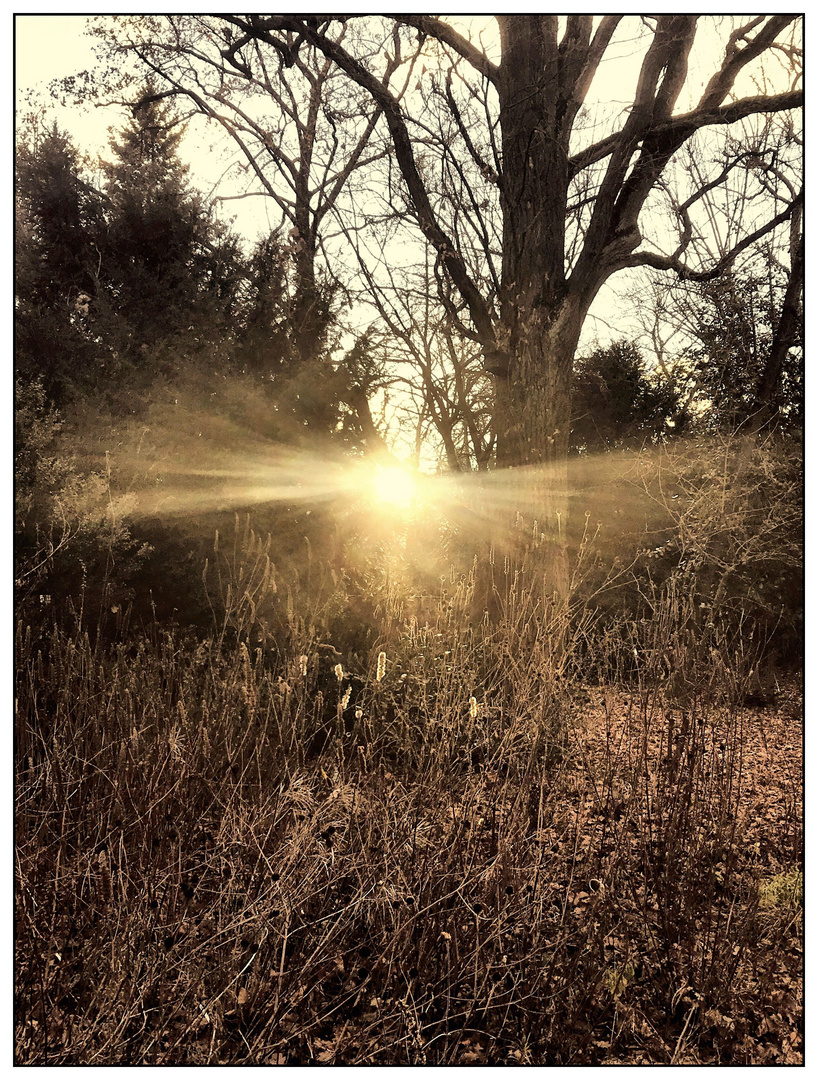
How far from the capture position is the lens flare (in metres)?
4.70

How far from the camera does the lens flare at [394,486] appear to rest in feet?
15.4

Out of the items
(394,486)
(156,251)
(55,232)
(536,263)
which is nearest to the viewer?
(536,263)

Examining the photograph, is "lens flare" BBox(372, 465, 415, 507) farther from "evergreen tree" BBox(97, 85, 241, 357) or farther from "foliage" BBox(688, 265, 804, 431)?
"foliage" BBox(688, 265, 804, 431)

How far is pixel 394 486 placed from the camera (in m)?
4.93

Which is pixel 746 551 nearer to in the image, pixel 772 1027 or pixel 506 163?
pixel 506 163

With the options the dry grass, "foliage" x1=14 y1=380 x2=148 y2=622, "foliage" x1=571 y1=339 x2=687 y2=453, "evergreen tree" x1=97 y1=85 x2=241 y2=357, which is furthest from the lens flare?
"foliage" x1=571 y1=339 x2=687 y2=453

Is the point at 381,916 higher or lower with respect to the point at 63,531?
lower

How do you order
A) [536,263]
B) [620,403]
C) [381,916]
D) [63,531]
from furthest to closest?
[620,403]
[536,263]
[63,531]
[381,916]

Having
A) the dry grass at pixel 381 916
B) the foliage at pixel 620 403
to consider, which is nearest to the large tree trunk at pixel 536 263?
the dry grass at pixel 381 916

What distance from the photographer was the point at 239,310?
580cm

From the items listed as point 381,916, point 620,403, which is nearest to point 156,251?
point 620,403

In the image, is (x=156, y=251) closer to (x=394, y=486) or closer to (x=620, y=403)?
(x=394, y=486)

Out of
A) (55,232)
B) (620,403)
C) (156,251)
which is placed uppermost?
(55,232)

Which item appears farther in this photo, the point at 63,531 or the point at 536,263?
the point at 536,263
